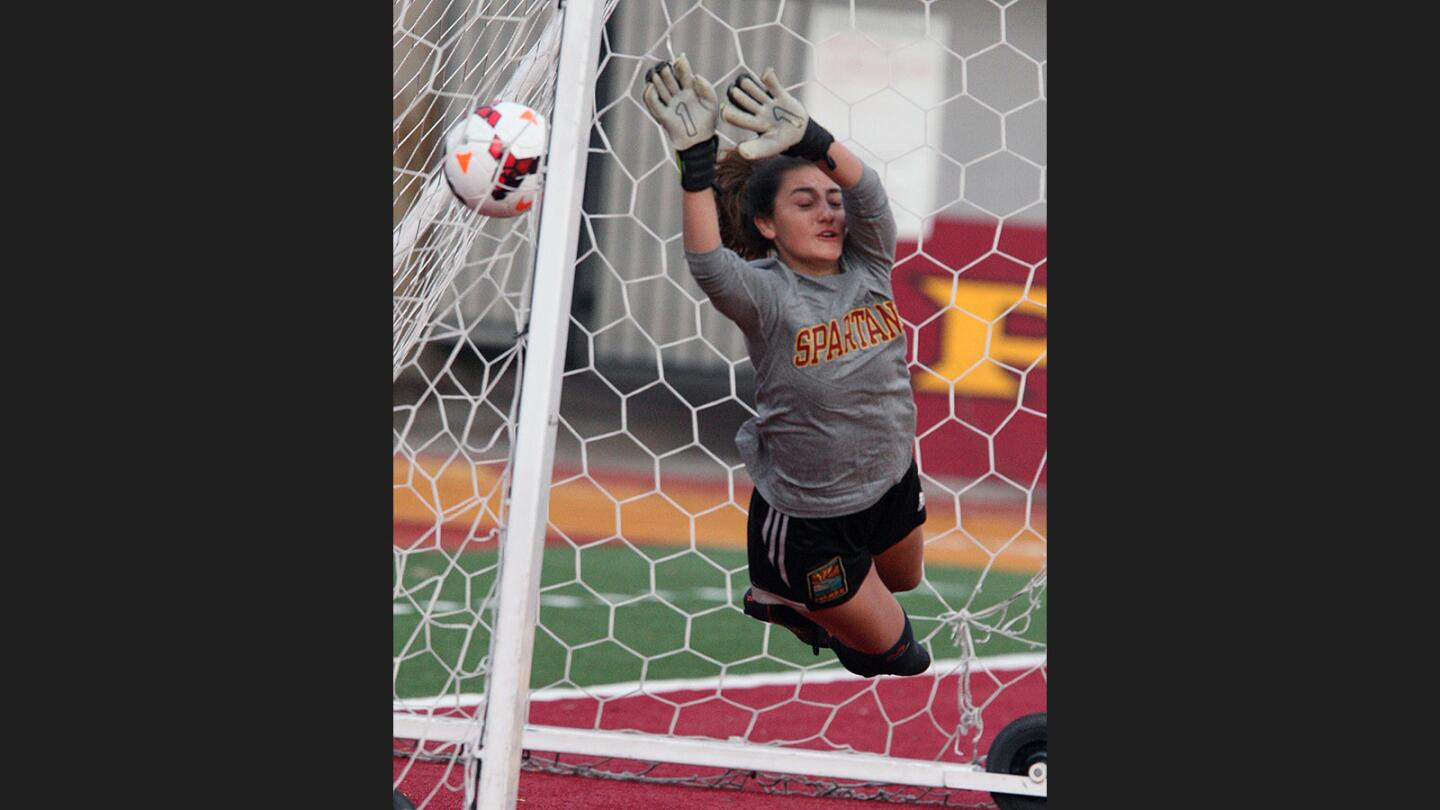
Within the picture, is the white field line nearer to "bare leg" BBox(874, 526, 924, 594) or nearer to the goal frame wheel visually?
the goal frame wheel

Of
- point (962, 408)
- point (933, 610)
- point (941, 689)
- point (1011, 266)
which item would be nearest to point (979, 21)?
point (1011, 266)

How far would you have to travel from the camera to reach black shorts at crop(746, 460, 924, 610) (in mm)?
2840

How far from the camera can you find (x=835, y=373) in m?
2.77

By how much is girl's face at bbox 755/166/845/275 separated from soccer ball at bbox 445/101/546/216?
62cm

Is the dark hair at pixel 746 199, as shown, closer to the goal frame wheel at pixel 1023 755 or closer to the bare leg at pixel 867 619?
the bare leg at pixel 867 619

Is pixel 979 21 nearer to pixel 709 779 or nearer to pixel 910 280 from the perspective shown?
pixel 910 280

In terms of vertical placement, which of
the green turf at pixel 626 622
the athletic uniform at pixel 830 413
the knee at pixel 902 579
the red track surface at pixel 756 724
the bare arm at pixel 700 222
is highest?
the bare arm at pixel 700 222

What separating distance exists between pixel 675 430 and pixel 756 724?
4678 millimetres

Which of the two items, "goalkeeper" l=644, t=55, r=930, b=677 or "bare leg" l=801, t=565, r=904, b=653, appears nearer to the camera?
"goalkeeper" l=644, t=55, r=930, b=677

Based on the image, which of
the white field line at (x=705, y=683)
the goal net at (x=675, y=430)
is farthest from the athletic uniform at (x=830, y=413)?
the white field line at (x=705, y=683)

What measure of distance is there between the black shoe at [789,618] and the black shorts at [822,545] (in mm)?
27

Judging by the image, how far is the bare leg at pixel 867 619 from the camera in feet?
9.46

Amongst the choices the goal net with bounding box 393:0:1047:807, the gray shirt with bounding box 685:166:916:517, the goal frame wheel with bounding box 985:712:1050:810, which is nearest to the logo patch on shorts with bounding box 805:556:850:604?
the gray shirt with bounding box 685:166:916:517

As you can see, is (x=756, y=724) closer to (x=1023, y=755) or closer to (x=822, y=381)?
(x=1023, y=755)
